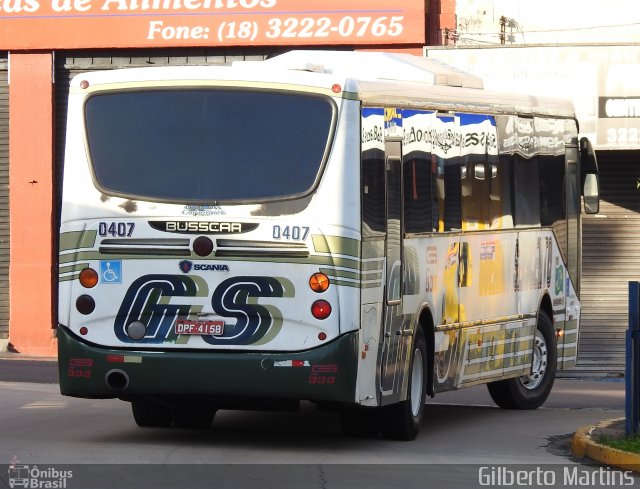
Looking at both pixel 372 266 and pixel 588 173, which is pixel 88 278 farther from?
pixel 588 173

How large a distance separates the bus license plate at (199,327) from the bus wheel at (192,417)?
194cm

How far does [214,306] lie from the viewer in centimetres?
1159

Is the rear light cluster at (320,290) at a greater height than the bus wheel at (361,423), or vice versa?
the rear light cluster at (320,290)

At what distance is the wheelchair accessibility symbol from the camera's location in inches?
464

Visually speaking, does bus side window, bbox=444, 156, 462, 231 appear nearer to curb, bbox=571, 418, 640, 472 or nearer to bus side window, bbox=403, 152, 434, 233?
bus side window, bbox=403, 152, 434, 233

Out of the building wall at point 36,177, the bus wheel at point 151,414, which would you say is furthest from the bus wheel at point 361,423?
the building wall at point 36,177

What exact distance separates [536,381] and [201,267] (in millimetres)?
5956

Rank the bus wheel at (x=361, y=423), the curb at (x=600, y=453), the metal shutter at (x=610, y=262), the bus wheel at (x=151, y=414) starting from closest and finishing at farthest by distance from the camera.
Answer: the curb at (x=600, y=453)
the bus wheel at (x=361, y=423)
the bus wheel at (x=151, y=414)
the metal shutter at (x=610, y=262)

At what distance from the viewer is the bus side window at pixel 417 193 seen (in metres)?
12.7

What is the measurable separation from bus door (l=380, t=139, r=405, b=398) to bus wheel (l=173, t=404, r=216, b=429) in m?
1.94

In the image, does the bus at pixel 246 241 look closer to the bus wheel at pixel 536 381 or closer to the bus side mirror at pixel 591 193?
the bus wheel at pixel 536 381

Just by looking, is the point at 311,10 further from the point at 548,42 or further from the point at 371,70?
the point at 371,70

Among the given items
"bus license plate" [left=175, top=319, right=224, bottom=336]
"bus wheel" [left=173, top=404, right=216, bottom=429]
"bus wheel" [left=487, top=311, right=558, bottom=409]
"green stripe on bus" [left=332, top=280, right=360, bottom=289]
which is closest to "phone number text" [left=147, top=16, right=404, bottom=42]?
"bus wheel" [left=487, top=311, right=558, bottom=409]

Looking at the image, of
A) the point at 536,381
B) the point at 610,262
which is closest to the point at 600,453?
the point at 536,381
